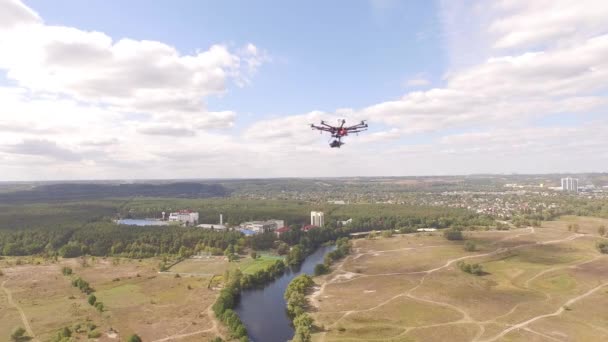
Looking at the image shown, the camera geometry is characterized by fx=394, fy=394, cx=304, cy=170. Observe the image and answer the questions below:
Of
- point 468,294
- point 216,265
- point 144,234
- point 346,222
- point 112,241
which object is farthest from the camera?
point 346,222

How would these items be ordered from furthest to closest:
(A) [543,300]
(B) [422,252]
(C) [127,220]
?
(C) [127,220] → (B) [422,252] → (A) [543,300]

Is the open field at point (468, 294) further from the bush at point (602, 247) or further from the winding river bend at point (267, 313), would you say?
the winding river bend at point (267, 313)

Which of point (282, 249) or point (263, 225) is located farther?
point (263, 225)

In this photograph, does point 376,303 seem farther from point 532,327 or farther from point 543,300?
point 543,300

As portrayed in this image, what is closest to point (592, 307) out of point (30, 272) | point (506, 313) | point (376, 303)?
point (506, 313)

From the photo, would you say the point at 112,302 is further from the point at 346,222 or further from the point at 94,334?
the point at 346,222

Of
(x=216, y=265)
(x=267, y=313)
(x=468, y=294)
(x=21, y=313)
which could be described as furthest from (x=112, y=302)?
(x=468, y=294)

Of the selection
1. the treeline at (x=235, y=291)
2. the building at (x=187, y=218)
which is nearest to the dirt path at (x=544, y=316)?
Result: the treeline at (x=235, y=291)
